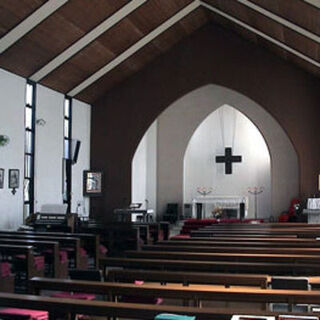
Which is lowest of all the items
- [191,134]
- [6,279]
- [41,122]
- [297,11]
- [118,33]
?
[6,279]

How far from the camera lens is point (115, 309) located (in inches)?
95.7

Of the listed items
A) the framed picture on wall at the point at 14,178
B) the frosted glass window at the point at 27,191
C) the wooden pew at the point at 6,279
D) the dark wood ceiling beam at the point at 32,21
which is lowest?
the wooden pew at the point at 6,279

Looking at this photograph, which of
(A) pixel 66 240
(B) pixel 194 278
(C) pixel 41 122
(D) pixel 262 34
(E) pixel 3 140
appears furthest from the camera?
(D) pixel 262 34

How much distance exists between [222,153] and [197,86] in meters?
3.96

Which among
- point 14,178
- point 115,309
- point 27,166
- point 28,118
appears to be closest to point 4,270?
point 115,309

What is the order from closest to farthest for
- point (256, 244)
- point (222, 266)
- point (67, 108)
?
1. point (222, 266)
2. point (256, 244)
3. point (67, 108)

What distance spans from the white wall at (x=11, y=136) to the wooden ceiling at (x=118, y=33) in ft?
1.18

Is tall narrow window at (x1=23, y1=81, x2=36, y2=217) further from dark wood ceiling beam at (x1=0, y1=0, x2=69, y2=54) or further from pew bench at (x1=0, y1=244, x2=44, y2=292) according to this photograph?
pew bench at (x1=0, y1=244, x2=44, y2=292)

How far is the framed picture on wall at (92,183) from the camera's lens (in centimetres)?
1341

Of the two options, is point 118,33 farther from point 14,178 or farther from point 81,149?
point 14,178

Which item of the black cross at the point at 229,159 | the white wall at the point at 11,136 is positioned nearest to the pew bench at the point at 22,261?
the white wall at the point at 11,136

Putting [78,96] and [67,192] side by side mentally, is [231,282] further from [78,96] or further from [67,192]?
[78,96]

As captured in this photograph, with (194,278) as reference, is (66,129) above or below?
above

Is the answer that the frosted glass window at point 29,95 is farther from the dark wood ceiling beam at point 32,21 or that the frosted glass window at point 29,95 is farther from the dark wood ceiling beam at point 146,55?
the dark wood ceiling beam at point 146,55
